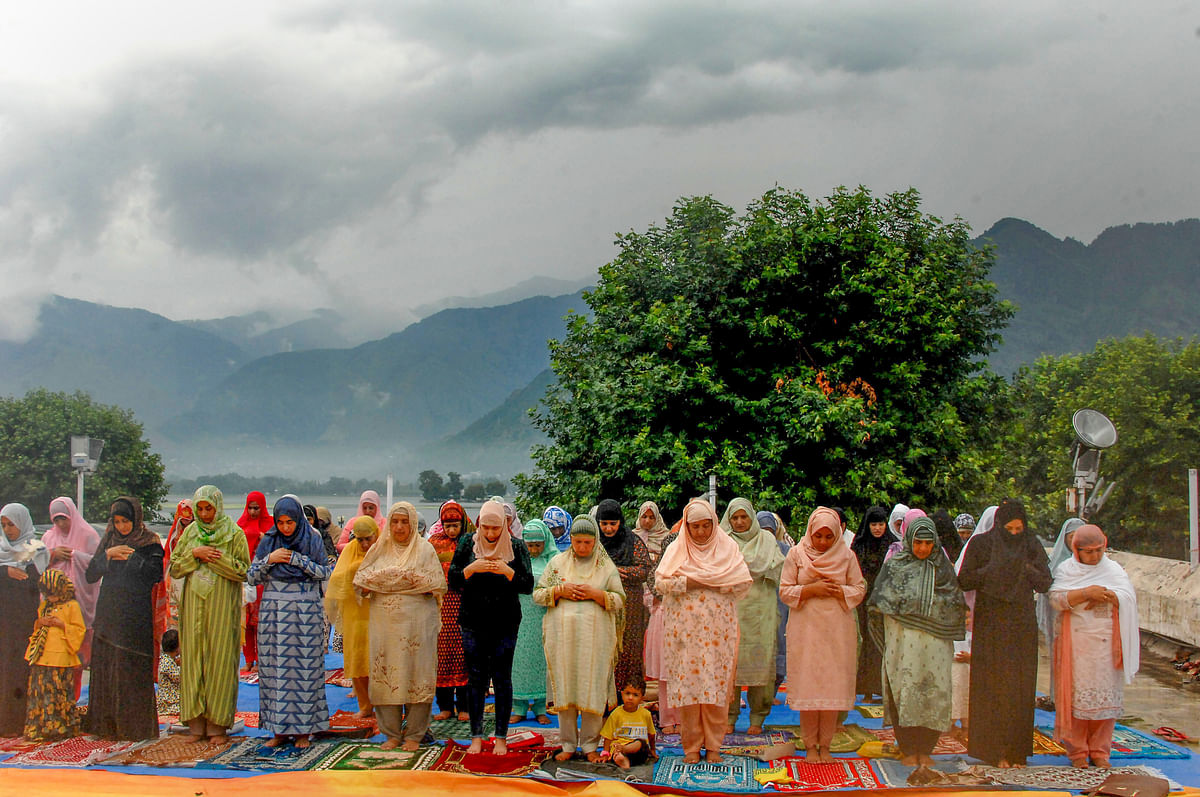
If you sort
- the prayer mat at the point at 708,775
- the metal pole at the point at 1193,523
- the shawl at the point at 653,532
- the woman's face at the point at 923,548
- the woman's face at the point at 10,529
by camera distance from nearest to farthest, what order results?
the prayer mat at the point at 708,775 < the woman's face at the point at 923,548 < the woman's face at the point at 10,529 < the shawl at the point at 653,532 < the metal pole at the point at 1193,523

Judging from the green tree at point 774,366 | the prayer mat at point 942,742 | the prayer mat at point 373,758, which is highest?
the green tree at point 774,366

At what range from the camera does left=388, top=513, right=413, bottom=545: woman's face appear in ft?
18.1

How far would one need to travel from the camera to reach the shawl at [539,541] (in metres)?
5.86

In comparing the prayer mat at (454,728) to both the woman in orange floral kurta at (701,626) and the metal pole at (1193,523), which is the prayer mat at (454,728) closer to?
the woman in orange floral kurta at (701,626)

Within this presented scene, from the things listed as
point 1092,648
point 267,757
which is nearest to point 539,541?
point 267,757

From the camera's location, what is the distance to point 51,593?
18.6 ft

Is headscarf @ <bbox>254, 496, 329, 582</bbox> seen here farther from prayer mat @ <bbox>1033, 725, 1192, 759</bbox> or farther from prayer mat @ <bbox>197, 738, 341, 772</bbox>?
prayer mat @ <bbox>1033, 725, 1192, 759</bbox>

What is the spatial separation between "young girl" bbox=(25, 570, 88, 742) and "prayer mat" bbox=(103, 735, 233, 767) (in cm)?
65

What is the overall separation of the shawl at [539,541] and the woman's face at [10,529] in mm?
3314

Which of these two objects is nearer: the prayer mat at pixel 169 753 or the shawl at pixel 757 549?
the prayer mat at pixel 169 753

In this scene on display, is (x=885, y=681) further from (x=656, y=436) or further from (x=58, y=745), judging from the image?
(x=656, y=436)

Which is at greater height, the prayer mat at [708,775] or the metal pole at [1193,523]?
the metal pole at [1193,523]

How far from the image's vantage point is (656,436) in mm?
11984

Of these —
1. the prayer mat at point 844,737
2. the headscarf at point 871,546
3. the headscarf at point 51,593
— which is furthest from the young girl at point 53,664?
the headscarf at point 871,546
